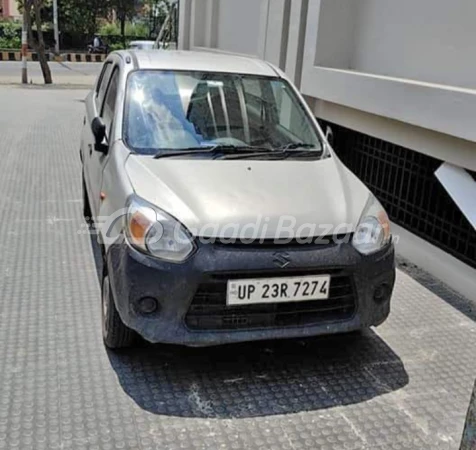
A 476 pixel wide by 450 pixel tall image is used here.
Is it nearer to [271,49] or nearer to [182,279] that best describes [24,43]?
[271,49]

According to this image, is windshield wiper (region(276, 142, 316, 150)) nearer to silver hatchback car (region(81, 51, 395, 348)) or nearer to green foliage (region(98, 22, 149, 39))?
silver hatchback car (region(81, 51, 395, 348))

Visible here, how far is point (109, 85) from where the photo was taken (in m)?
4.76

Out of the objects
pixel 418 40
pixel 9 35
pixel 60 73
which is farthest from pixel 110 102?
pixel 9 35

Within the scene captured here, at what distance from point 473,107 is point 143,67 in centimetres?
233

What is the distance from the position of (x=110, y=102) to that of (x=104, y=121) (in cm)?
15

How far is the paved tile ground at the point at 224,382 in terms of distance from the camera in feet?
9.28

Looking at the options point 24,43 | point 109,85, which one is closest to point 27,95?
point 24,43

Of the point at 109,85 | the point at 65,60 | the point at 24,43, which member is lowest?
the point at 65,60

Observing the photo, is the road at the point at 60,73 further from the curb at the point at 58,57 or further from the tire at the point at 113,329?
the tire at the point at 113,329

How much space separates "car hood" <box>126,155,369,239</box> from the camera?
9.95ft

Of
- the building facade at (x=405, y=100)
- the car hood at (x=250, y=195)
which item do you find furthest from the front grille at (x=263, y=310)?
the building facade at (x=405, y=100)

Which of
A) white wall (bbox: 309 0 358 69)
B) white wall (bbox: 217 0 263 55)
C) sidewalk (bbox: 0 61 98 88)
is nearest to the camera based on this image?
white wall (bbox: 309 0 358 69)

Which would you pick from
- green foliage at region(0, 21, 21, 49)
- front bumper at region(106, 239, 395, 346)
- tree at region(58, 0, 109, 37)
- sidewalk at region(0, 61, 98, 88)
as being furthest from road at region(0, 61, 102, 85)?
front bumper at region(106, 239, 395, 346)

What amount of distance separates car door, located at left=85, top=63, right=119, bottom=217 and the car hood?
0.62m
